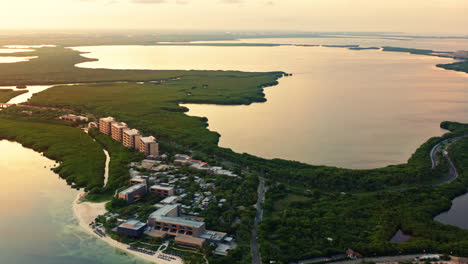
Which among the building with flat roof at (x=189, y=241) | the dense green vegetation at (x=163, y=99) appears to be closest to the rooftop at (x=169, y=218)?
the building with flat roof at (x=189, y=241)

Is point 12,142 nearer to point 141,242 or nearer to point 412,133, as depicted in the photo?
point 141,242

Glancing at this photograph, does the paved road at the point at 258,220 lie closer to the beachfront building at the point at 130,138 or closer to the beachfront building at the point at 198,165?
the beachfront building at the point at 198,165

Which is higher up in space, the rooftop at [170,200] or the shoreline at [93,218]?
the rooftop at [170,200]

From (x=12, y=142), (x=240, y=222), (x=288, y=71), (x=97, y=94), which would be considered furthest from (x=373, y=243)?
(x=288, y=71)

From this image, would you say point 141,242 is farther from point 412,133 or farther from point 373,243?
point 412,133

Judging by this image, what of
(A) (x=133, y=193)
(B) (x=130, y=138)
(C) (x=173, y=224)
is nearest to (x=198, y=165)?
(A) (x=133, y=193)

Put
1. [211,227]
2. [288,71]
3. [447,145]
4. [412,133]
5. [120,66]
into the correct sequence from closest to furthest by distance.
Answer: [211,227]
[447,145]
[412,133]
[288,71]
[120,66]

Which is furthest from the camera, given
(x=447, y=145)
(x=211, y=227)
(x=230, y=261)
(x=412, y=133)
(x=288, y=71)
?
(x=288, y=71)

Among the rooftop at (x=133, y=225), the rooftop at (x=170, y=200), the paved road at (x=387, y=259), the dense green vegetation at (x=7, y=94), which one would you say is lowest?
the paved road at (x=387, y=259)

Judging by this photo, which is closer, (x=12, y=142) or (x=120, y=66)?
(x=12, y=142)
